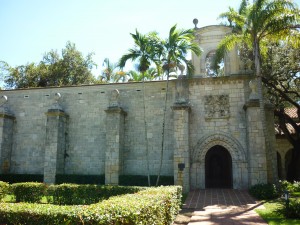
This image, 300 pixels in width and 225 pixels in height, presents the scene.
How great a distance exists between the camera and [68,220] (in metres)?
5.14

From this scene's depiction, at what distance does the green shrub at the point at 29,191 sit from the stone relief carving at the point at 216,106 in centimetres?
963

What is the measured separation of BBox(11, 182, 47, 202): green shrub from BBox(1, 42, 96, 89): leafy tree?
18490 millimetres

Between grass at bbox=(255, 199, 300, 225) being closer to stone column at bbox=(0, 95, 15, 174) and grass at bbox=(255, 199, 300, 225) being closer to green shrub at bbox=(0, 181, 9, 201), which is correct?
green shrub at bbox=(0, 181, 9, 201)

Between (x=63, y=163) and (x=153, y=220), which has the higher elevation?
(x=63, y=163)

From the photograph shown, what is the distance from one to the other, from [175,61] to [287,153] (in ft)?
47.6

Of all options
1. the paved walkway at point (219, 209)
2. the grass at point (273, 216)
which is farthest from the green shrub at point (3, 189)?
the grass at point (273, 216)

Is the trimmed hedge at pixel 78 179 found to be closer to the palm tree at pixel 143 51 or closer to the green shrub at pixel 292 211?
the palm tree at pixel 143 51

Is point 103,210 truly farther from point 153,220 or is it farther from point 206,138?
point 206,138

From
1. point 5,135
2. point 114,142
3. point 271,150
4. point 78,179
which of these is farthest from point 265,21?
point 5,135

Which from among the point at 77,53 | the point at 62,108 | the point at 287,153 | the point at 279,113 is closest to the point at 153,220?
the point at 62,108

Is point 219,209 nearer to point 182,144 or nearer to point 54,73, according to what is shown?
point 182,144

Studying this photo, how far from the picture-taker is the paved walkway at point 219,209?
9.02 meters

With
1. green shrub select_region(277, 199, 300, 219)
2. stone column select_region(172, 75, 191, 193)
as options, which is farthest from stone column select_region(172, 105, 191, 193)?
green shrub select_region(277, 199, 300, 219)

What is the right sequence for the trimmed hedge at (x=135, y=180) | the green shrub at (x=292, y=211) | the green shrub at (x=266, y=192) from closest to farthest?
the green shrub at (x=292, y=211), the green shrub at (x=266, y=192), the trimmed hedge at (x=135, y=180)
